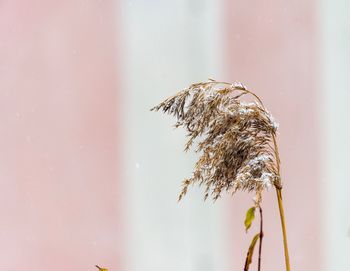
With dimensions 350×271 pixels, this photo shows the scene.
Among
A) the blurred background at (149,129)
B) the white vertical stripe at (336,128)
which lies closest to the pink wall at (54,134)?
the blurred background at (149,129)

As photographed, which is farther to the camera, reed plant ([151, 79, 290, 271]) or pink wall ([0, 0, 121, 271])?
pink wall ([0, 0, 121, 271])

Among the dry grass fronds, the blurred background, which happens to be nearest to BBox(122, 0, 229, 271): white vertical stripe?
the blurred background

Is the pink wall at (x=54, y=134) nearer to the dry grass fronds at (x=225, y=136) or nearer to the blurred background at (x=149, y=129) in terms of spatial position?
the blurred background at (x=149, y=129)

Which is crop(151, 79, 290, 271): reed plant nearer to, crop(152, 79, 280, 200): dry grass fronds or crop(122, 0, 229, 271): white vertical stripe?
crop(152, 79, 280, 200): dry grass fronds

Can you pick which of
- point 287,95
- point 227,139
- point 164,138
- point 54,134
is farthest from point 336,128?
point 54,134

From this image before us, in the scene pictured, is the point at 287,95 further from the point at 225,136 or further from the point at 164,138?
the point at 225,136

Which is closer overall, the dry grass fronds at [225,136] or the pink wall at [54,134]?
the dry grass fronds at [225,136]

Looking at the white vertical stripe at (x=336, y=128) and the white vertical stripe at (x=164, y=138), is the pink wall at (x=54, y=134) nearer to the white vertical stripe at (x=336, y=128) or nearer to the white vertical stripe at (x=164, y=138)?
the white vertical stripe at (x=164, y=138)
